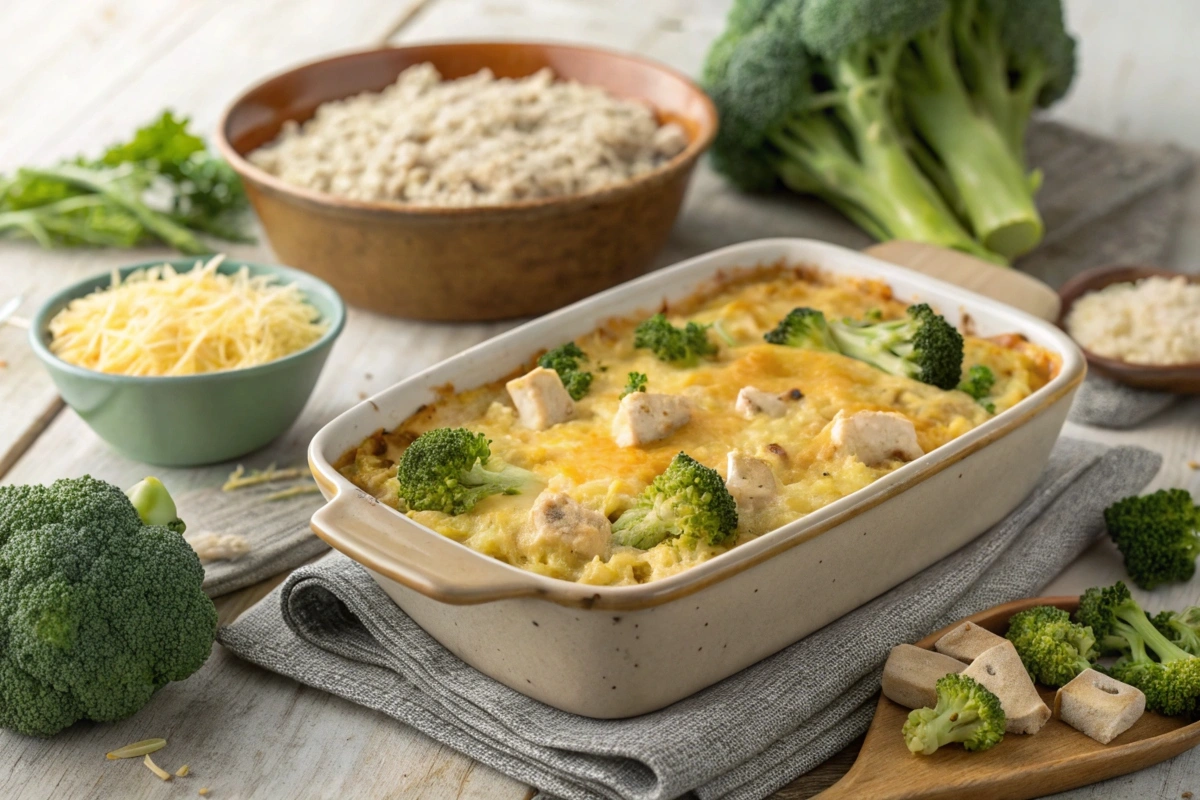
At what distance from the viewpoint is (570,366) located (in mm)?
3027

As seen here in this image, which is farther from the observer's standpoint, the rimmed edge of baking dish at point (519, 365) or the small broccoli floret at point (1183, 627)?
the small broccoli floret at point (1183, 627)

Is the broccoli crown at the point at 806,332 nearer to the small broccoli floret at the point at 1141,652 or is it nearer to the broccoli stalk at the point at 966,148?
the small broccoli floret at the point at 1141,652

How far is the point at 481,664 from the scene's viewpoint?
252 cm

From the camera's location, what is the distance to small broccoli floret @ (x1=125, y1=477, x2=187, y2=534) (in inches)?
111

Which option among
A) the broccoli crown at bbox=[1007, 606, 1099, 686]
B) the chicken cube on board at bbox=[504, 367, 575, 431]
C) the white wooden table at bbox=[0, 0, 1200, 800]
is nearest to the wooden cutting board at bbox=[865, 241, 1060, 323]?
the white wooden table at bbox=[0, 0, 1200, 800]

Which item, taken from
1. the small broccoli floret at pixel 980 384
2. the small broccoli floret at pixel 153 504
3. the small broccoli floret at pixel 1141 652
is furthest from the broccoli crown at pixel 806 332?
the small broccoli floret at pixel 153 504

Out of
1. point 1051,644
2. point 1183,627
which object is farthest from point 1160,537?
point 1051,644

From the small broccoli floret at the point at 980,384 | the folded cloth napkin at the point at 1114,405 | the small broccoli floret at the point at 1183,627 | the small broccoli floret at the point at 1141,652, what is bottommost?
the folded cloth napkin at the point at 1114,405

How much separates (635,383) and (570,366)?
0.19 m

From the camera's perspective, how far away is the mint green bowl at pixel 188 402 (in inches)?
126

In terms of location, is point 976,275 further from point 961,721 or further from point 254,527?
point 254,527

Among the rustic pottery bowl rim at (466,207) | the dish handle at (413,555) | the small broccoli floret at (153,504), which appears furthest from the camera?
the rustic pottery bowl rim at (466,207)

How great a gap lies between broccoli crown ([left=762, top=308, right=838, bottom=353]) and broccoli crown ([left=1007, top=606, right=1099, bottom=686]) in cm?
86

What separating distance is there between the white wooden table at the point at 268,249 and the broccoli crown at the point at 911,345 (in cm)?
60
